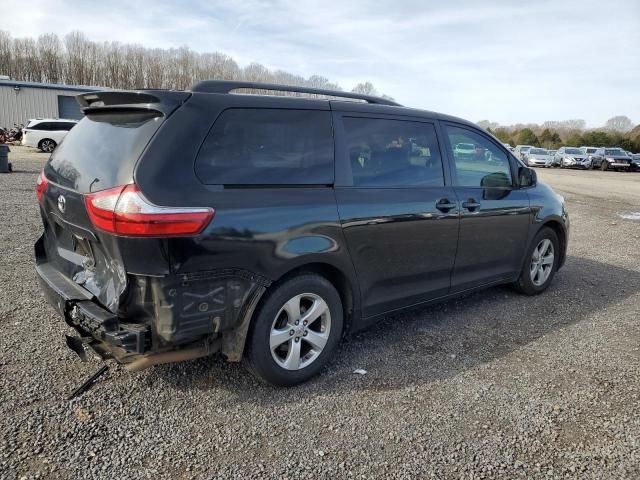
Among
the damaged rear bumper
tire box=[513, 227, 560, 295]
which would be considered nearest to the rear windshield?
the damaged rear bumper

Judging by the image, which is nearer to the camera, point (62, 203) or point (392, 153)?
point (62, 203)

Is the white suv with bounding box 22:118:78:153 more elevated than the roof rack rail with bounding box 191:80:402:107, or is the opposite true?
the roof rack rail with bounding box 191:80:402:107

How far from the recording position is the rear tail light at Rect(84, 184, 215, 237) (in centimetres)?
246

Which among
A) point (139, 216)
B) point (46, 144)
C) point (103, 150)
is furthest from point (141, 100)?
point (46, 144)

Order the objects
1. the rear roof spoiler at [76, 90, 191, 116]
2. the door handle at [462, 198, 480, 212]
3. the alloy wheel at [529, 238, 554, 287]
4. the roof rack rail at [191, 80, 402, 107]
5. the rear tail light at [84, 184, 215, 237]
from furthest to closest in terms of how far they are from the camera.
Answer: the alloy wheel at [529, 238, 554, 287] < the door handle at [462, 198, 480, 212] < the roof rack rail at [191, 80, 402, 107] < the rear roof spoiler at [76, 90, 191, 116] < the rear tail light at [84, 184, 215, 237]

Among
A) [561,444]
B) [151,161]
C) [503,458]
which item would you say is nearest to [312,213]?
[151,161]

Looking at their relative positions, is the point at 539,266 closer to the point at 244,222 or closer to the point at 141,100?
the point at 244,222

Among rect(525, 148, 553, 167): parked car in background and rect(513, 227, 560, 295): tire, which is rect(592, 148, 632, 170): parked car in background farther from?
rect(513, 227, 560, 295): tire

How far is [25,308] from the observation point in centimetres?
420

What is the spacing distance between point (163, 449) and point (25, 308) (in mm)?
2436

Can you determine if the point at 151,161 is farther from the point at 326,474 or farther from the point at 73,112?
the point at 73,112

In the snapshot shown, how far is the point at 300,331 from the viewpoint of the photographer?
3.14 meters

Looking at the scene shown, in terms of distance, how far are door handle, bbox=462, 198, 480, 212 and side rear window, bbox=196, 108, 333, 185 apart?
4.74ft

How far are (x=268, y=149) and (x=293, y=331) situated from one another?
115cm
